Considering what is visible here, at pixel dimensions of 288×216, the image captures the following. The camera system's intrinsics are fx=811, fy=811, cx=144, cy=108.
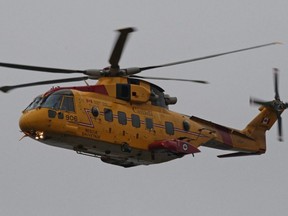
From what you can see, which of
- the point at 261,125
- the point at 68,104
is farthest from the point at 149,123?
the point at 261,125

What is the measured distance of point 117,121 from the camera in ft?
113

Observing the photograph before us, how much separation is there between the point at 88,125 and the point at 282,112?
1226cm

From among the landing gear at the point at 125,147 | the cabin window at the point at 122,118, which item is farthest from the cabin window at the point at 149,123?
the landing gear at the point at 125,147

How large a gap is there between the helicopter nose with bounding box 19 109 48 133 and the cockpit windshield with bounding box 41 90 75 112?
0.53m

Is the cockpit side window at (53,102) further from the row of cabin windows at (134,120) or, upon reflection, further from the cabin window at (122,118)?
the cabin window at (122,118)

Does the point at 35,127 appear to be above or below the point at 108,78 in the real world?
below

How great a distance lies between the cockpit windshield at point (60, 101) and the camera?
3316 centimetres

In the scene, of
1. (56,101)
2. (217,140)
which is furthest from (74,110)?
(217,140)

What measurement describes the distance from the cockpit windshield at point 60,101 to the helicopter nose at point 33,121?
533 mm

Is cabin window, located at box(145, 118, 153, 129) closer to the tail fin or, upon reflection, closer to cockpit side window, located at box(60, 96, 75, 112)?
cockpit side window, located at box(60, 96, 75, 112)

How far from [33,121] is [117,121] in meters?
3.91

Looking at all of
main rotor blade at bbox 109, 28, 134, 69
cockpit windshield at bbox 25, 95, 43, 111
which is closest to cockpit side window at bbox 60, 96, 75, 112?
cockpit windshield at bbox 25, 95, 43, 111

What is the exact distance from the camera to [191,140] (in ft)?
123

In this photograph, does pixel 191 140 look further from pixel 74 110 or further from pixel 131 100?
pixel 74 110
